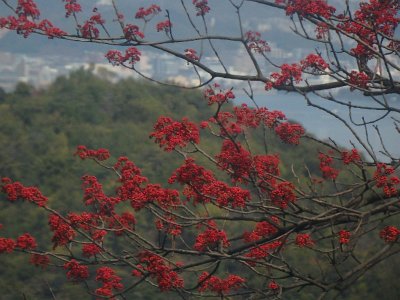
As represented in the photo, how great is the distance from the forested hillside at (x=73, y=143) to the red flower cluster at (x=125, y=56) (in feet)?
17.7

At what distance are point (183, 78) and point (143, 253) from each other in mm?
15616

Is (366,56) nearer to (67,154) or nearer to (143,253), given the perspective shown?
(143,253)

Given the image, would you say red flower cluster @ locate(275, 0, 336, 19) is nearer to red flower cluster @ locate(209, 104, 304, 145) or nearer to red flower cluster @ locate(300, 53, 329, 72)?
red flower cluster @ locate(300, 53, 329, 72)

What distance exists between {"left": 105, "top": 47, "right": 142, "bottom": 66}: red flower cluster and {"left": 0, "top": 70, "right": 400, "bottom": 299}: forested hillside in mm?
5383

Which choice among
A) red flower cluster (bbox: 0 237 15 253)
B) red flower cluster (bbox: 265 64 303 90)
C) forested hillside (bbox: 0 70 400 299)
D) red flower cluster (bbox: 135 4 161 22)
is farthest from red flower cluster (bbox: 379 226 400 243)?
forested hillside (bbox: 0 70 400 299)

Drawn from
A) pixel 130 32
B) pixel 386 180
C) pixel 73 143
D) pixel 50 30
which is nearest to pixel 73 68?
pixel 73 143

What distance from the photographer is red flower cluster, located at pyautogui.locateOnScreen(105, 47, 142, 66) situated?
3975 mm

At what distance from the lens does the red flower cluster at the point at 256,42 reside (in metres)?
4.04

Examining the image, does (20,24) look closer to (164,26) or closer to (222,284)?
(164,26)

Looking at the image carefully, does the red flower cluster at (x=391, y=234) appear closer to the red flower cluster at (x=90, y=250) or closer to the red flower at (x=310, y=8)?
the red flower at (x=310, y=8)

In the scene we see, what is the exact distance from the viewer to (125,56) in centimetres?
400

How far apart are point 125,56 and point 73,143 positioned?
402 inches

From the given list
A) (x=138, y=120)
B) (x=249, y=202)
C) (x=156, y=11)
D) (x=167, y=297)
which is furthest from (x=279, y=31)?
(x=249, y=202)

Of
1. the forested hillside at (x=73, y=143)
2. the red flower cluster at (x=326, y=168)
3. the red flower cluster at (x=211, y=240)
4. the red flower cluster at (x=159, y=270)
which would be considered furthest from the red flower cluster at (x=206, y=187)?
the forested hillside at (x=73, y=143)
